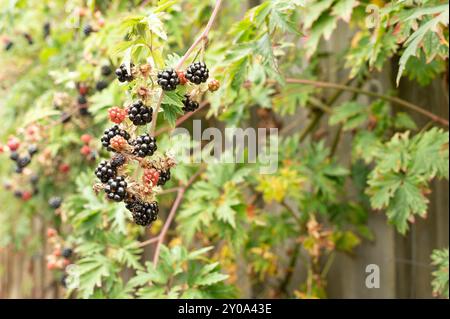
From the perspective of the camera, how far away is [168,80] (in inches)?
52.6

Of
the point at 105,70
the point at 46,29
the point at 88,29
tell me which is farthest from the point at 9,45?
the point at 105,70

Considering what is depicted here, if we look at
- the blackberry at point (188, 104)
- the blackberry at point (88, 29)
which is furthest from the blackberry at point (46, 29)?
the blackberry at point (188, 104)

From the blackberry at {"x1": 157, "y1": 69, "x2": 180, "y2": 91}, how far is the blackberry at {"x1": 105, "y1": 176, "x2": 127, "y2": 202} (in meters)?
0.22

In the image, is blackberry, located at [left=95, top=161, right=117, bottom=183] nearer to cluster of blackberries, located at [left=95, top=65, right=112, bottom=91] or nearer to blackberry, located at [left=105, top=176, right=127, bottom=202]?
blackberry, located at [left=105, top=176, right=127, bottom=202]

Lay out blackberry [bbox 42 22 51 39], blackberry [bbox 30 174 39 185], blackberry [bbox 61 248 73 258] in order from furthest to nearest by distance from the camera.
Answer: blackberry [bbox 42 22 51 39] < blackberry [bbox 30 174 39 185] < blackberry [bbox 61 248 73 258]

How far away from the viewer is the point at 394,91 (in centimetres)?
248

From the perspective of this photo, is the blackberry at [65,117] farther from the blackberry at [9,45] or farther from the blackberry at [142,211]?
the blackberry at [142,211]

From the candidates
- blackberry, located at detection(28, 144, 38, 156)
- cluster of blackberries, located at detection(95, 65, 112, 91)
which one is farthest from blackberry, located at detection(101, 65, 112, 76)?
blackberry, located at detection(28, 144, 38, 156)

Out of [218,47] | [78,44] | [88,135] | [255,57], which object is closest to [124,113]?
[255,57]

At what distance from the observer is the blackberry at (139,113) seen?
1.33m

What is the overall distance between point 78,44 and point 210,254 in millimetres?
1136

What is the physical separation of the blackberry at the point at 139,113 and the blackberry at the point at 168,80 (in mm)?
61

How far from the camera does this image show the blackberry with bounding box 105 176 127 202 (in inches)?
52.3

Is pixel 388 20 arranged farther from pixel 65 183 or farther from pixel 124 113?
pixel 65 183
